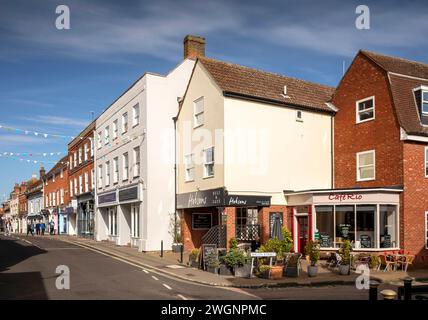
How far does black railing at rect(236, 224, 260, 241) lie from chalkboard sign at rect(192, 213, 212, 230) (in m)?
4.05

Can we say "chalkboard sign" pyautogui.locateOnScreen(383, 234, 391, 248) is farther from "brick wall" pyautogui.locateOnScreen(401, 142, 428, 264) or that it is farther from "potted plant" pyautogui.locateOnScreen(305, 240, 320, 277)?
"potted plant" pyautogui.locateOnScreen(305, 240, 320, 277)

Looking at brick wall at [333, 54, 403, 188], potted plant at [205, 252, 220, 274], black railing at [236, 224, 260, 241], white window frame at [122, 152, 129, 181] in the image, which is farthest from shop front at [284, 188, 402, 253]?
white window frame at [122, 152, 129, 181]

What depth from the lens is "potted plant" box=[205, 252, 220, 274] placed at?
18.0 meters

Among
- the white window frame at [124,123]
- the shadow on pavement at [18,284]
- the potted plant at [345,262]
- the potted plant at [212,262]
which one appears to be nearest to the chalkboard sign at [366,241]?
the potted plant at [345,262]

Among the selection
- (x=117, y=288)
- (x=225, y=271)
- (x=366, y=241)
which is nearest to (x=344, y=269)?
(x=366, y=241)

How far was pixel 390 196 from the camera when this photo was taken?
21.1 meters

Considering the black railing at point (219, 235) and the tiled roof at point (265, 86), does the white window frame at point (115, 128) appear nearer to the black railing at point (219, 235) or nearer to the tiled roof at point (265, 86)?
the tiled roof at point (265, 86)

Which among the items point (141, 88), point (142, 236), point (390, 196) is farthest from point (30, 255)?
point (390, 196)

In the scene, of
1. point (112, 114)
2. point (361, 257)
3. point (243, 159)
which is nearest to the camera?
point (361, 257)

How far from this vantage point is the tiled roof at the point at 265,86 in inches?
957

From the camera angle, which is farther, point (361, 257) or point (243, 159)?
point (243, 159)

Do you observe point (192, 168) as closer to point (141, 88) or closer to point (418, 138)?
point (141, 88)

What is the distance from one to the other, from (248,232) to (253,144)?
4255 millimetres

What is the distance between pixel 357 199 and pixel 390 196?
4.51ft
